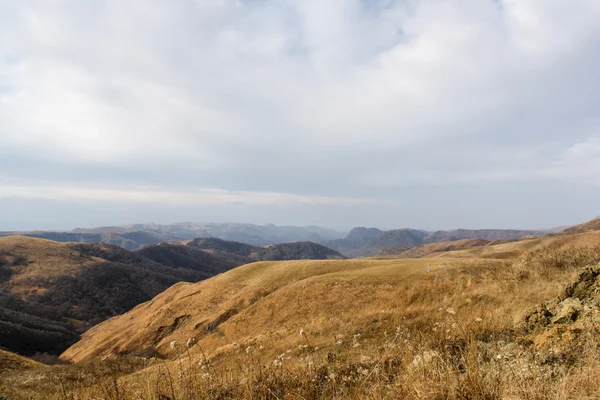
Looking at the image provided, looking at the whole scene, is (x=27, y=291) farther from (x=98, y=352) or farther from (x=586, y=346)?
(x=586, y=346)

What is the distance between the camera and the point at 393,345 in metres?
5.49

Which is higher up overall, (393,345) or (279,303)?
(393,345)

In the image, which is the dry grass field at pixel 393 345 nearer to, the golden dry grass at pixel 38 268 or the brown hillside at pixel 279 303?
the brown hillside at pixel 279 303

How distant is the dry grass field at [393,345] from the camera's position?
13.2 ft

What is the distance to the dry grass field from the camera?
4.03m

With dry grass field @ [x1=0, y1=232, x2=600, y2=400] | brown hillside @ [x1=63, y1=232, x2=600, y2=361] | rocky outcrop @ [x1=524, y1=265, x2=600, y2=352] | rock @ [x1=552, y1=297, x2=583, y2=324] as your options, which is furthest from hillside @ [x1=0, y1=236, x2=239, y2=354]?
rock @ [x1=552, y1=297, x2=583, y2=324]

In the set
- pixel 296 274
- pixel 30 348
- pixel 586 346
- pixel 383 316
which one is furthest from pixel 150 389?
pixel 30 348

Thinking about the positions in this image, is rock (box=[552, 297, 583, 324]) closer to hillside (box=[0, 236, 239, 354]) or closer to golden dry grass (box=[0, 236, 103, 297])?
hillside (box=[0, 236, 239, 354])

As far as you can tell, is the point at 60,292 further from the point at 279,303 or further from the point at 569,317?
the point at 569,317

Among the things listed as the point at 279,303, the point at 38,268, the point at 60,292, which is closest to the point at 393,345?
the point at 279,303

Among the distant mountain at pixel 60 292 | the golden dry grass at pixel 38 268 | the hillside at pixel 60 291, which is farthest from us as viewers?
the golden dry grass at pixel 38 268

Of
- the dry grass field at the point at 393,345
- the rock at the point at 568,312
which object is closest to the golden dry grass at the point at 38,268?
the dry grass field at the point at 393,345

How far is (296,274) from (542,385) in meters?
43.5

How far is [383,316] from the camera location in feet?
49.5
